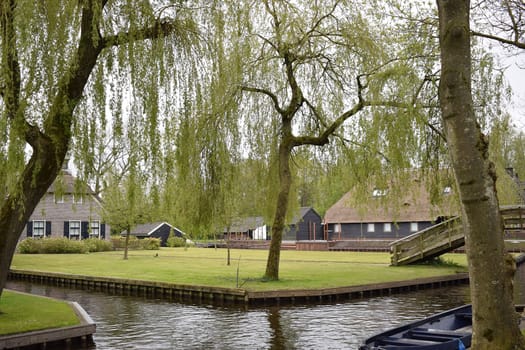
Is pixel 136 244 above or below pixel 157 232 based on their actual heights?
below

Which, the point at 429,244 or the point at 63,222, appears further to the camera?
the point at 63,222

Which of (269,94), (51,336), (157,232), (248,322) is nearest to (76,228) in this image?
(157,232)

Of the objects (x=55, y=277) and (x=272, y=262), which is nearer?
(x=272, y=262)

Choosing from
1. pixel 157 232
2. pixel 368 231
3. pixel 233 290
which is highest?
pixel 157 232

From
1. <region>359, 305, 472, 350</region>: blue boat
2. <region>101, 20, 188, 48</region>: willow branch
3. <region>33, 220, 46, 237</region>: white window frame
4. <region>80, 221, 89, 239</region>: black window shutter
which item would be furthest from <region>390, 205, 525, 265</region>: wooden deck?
<region>33, 220, 46, 237</region>: white window frame

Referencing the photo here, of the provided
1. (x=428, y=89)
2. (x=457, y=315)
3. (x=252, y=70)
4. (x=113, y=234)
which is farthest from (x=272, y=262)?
(x=113, y=234)

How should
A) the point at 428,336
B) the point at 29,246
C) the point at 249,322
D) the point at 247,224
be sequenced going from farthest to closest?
1. the point at 247,224
2. the point at 29,246
3. the point at 249,322
4. the point at 428,336

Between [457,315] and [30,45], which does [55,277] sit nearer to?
[30,45]

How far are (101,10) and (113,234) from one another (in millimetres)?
50852

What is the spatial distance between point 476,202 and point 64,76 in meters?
7.36

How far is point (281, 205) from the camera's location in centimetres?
2006

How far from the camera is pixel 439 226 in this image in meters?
27.7

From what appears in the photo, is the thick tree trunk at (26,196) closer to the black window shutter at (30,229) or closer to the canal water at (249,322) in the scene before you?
the canal water at (249,322)

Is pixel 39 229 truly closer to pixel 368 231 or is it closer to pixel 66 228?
pixel 66 228
